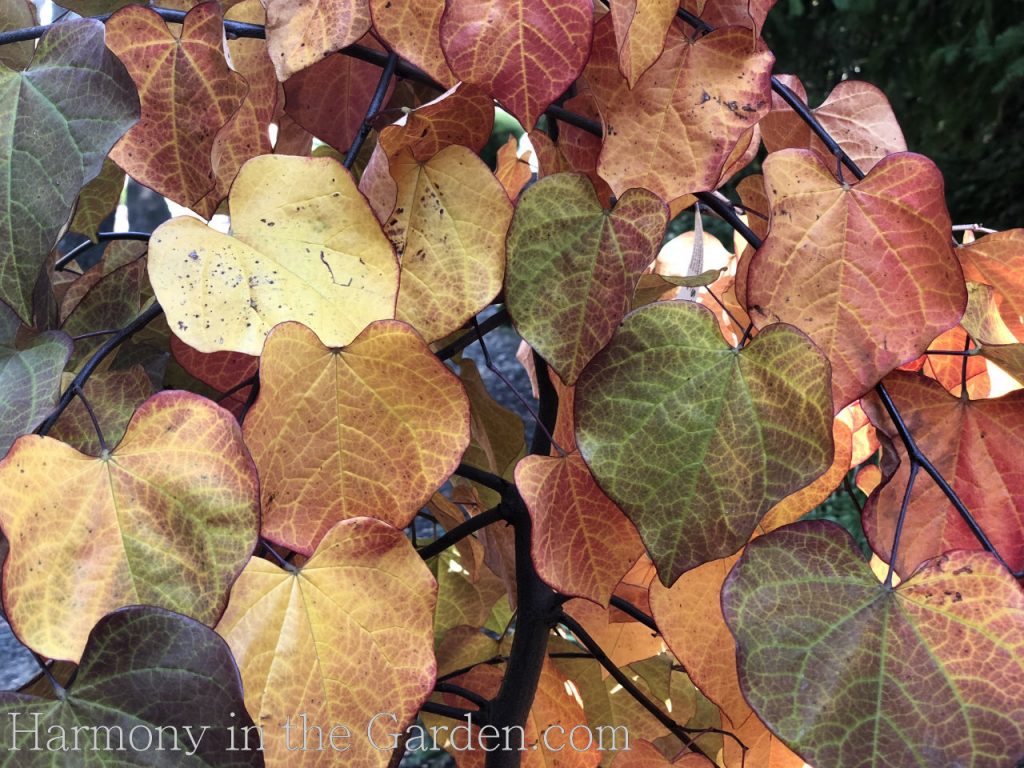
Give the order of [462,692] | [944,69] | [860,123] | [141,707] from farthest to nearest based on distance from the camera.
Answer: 1. [944,69]
2. [462,692]
3. [860,123]
4. [141,707]

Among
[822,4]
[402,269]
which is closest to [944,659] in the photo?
[402,269]

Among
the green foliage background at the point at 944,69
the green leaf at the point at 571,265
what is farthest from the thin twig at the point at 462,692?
the green foliage background at the point at 944,69

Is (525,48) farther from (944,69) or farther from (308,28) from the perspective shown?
(944,69)

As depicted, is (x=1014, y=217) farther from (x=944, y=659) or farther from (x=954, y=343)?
(x=944, y=659)

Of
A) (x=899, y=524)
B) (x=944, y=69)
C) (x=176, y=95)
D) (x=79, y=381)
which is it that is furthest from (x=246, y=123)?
(x=944, y=69)

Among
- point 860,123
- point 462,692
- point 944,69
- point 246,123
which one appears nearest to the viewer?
point 246,123

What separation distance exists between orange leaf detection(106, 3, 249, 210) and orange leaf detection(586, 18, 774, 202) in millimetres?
181

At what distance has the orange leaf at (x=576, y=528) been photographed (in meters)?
0.47

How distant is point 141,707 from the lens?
361mm

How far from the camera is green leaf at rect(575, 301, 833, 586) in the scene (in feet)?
1.32

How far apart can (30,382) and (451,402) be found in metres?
0.20

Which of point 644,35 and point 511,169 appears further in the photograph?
point 511,169

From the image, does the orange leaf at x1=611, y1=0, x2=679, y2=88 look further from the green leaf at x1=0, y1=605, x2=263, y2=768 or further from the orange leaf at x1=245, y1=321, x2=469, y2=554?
the green leaf at x1=0, y1=605, x2=263, y2=768

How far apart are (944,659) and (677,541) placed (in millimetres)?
117
